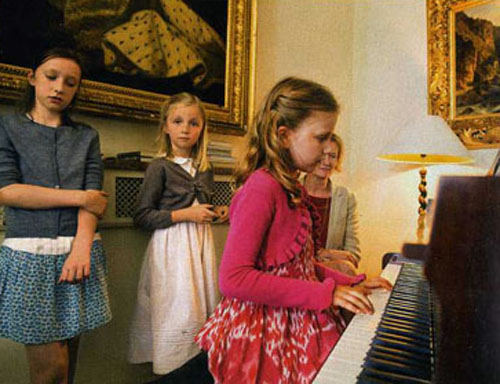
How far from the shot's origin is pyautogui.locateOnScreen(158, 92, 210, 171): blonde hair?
5.42 ft

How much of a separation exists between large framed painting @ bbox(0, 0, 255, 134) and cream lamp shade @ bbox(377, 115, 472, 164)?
1.00 metres

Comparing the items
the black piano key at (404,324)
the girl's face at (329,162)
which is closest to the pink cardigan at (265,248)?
the black piano key at (404,324)

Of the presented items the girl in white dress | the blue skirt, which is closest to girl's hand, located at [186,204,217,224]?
the girl in white dress

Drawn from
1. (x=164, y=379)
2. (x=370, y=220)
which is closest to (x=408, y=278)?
(x=164, y=379)

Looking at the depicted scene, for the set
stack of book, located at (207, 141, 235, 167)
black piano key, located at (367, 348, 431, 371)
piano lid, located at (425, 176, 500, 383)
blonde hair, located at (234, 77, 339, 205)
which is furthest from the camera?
stack of book, located at (207, 141, 235, 167)

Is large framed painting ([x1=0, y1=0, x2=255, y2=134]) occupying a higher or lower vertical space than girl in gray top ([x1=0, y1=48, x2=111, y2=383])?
higher

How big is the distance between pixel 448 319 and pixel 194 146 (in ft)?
4.43

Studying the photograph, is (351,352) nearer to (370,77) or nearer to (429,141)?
(429,141)

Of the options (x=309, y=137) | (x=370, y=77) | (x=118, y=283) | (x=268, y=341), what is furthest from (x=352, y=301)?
(x=370, y=77)

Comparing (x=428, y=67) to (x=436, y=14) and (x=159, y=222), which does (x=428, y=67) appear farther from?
(x=159, y=222)

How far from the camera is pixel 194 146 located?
5.64 ft

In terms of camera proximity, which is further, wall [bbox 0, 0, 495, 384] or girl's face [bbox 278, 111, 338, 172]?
wall [bbox 0, 0, 495, 384]

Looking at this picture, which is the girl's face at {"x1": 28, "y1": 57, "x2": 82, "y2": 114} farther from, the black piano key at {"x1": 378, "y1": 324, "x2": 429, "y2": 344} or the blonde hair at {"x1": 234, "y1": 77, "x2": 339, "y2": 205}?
the black piano key at {"x1": 378, "y1": 324, "x2": 429, "y2": 344}

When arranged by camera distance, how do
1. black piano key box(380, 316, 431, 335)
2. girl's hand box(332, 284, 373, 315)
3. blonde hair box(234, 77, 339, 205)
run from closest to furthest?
black piano key box(380, 316, 431, 335) → girl's hand box(332, 284, 373, 315) → blonde hair box(234, 77, 339, 205)
